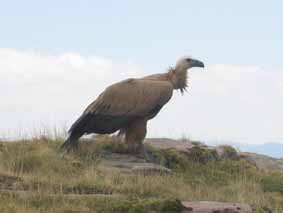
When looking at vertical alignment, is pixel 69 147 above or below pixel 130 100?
below

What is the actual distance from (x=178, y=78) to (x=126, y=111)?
1.79 m

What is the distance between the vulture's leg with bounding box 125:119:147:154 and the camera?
1441cm

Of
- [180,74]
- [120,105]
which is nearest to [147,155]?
[120,105]

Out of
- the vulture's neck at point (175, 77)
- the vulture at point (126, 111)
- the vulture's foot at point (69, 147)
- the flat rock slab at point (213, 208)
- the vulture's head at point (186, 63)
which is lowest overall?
the flat rock slab at point (213, 208)

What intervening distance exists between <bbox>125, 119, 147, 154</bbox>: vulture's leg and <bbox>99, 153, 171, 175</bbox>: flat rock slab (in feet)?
0.73

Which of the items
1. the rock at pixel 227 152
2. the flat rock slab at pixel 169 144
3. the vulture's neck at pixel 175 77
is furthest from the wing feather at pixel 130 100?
the rock at pixel 227 152

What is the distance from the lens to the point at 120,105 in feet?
46.9

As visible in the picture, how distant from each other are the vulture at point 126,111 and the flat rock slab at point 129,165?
1.29 feet

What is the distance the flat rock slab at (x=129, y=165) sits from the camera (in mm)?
13016

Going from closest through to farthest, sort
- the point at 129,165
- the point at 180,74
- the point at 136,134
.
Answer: the point at 129,165 → the point at 136,134 → the point at 180,74

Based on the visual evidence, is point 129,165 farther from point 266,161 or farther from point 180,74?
point 266,161

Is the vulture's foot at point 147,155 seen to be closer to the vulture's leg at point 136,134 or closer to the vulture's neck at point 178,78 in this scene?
the vulture's leg at point 136,134

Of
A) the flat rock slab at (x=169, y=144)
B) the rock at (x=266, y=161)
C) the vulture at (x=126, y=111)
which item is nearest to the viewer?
the vulture at (x=126, y=111)

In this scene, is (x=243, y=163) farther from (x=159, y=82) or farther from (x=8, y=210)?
(x=8, y=210)
